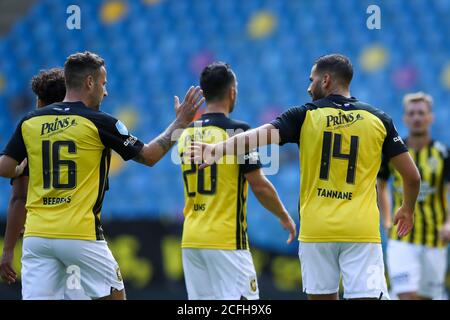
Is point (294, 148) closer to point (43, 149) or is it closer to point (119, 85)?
point (119, 85)

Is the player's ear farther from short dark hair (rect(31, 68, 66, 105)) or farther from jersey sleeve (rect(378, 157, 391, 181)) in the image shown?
jersey sleeve (rect(378, 157, 391, 181))

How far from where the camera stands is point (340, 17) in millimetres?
12977

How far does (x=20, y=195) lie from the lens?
5.28 metres

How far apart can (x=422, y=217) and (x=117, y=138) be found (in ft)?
12.0

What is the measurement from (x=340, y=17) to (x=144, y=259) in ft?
18.4

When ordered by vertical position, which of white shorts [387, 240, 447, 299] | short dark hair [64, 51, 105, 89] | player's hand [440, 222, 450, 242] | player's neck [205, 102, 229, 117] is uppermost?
short dark hair [64, 51, 105, 89]

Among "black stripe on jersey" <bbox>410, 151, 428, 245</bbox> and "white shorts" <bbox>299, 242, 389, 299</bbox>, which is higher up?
"black stripe on jersey" <bbox>410, 151, 428, 245</bbox>

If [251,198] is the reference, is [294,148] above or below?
above

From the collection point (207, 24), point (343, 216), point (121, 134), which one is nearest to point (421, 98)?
point (343, 216)

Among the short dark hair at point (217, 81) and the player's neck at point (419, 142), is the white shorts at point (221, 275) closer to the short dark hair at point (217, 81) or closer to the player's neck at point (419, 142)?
the short dark hair at point (217, 81)

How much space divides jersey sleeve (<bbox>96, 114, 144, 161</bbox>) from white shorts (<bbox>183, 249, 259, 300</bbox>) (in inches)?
45.4

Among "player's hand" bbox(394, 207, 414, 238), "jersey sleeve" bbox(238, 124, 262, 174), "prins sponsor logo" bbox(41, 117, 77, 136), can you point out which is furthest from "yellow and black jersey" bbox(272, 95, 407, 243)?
"prins sponsor logo" bbox(41, 117, 77, 136)

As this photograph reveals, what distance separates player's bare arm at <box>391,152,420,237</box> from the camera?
508cm
